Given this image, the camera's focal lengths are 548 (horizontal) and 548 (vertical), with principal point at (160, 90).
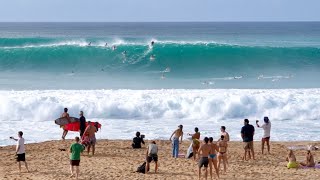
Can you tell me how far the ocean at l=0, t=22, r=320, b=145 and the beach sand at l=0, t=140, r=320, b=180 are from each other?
64.5 inches

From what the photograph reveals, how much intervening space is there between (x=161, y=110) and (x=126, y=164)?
856 cm

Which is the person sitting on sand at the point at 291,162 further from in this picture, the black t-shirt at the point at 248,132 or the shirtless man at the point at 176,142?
the shirtless man at the point at 176,142

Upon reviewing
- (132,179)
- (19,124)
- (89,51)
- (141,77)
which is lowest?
(132,179)

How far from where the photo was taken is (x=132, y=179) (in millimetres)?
12312

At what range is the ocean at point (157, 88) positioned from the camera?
2009cm

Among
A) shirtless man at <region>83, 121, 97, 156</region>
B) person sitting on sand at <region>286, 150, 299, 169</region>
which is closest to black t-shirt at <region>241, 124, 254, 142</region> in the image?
person sitting on sand at <region>286, 150, 299, 169</region>

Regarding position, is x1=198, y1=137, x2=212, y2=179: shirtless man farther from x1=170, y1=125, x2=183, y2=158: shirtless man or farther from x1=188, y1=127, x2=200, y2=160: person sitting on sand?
x1=170, y1=125, x2=183, y2=158: shirtless man

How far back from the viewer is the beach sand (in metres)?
12.7

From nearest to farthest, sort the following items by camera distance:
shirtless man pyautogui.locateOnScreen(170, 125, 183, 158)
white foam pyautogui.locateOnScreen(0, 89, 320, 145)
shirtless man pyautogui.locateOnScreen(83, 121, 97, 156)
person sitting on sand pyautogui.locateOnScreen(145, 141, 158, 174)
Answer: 1. person sitting on sand pyautogui.locateOnScreen(145, 141, 158, 174)
2. shirtless man pyautogui.locateOnScreen(170, 125, 183, 158)
3. shirtless man pyautogui.locateOnScreen(83, 121, 97, 156)
4. white foam pyautogui.locateOnScreen(0, 89, 320, 145)

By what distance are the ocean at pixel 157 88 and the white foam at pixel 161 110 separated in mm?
39

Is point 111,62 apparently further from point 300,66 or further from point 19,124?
point 19,124

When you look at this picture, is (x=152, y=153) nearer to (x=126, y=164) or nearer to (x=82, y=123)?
(x=126, y=164)

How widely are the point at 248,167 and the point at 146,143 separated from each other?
4.07 m

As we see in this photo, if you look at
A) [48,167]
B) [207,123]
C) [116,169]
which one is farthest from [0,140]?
[207,123]
